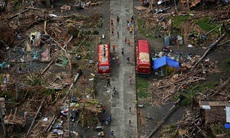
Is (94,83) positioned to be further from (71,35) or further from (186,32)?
(186,32)

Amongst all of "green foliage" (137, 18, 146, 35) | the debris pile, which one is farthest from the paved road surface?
the debris pile

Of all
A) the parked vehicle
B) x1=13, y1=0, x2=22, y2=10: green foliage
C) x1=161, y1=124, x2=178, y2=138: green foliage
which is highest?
x1=13, y1=0, x2=22, y2=10: green foliage

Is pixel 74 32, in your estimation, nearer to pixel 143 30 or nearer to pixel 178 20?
pixel 143 30

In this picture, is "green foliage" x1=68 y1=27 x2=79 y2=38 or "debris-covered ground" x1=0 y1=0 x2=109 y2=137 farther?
"green foliage" x1=68 y1=27 x2=79 y2=38

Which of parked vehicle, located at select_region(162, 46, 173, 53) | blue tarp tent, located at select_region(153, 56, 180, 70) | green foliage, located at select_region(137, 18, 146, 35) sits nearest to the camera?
blue tarp tent, located at select_region(153, 56, 180, 70)

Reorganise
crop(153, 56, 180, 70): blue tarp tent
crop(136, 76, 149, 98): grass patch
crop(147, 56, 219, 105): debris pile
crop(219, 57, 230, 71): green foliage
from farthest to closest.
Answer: crop(219, 57, 230, 71): green foliage → crop(153, 56, 180, 70): blue tarp tent → crop(136, 76, 149, 98): grass patch → crop(147, 56, 219, 105): debris pile

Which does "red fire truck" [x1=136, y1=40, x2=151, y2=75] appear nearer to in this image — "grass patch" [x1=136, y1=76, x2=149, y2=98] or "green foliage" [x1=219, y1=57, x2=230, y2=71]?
"grass patch" [x1=136, y1=76, x2=149, y2=98]

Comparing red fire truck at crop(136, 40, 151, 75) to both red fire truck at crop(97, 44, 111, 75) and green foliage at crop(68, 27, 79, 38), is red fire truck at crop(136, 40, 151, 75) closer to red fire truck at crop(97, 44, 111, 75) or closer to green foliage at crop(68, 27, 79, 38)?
red fire truck at crop(97, 44, 111, 75)

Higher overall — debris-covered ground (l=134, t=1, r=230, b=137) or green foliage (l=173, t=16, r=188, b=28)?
green foliage (l=173, t=16, r=188, b=28)
